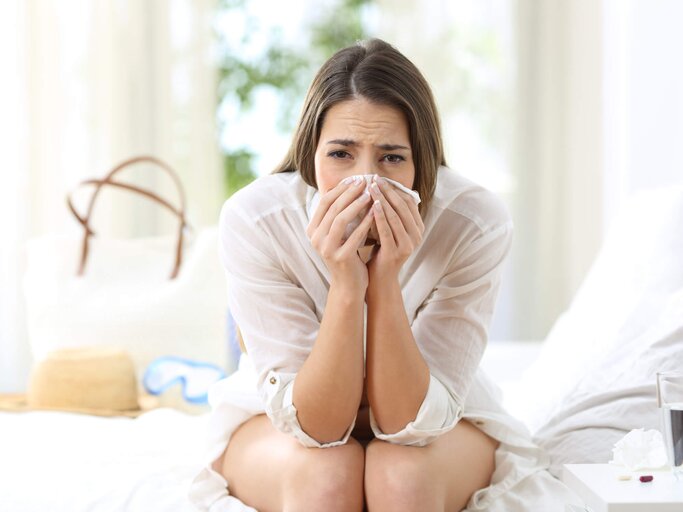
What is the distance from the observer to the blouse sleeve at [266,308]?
4.99 feet

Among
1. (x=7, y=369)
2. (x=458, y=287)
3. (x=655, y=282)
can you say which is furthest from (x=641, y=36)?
(x=7, y=369)

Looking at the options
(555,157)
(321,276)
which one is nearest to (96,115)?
(555,157)

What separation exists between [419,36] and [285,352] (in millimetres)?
2776

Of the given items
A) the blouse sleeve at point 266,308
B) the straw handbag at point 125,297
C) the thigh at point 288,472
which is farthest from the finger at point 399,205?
the straw handbag at point 125,297

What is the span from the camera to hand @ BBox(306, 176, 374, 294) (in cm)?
142

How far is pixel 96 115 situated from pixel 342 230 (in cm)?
261

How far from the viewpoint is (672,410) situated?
1.20 meters

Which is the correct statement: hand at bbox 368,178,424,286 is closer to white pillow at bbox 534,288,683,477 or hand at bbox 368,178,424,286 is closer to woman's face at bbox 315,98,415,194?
woman's face at bbox 315,98,415,194

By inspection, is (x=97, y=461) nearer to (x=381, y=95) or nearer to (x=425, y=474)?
(x=425, y=474)

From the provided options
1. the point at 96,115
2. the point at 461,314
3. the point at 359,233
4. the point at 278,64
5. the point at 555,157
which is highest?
the point at 278,64

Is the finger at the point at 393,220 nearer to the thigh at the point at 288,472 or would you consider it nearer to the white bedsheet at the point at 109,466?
the thigh at the point at 288,472

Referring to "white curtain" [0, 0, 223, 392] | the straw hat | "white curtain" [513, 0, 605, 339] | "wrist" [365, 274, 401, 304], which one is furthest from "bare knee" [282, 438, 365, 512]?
"white curtain" [513, 0, 605, 339]

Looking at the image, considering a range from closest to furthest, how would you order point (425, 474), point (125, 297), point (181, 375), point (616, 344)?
point (425, 474) < point (616, 344) < point (181, 375) < point (125, 297)

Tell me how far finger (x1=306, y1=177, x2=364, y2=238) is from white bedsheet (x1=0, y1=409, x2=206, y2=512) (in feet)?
1.53
